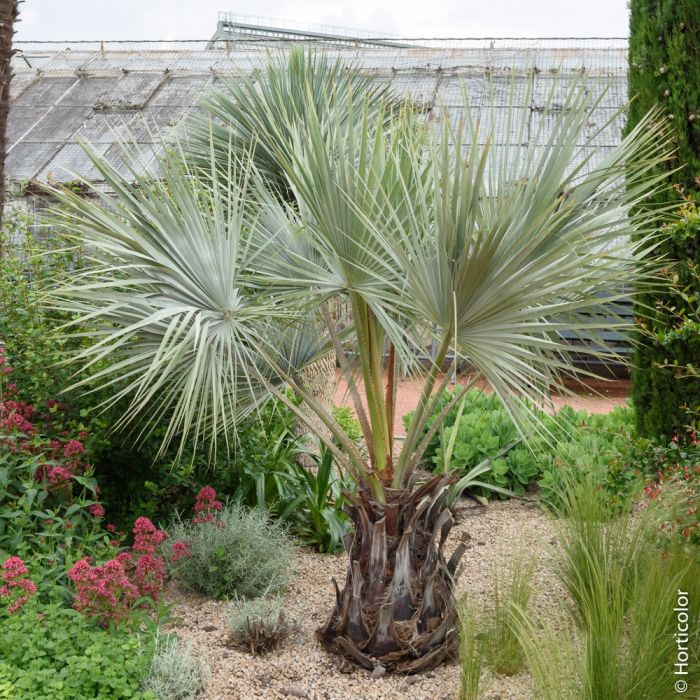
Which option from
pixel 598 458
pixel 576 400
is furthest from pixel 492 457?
pixel 576 400

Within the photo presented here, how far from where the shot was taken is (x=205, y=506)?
4289 mm

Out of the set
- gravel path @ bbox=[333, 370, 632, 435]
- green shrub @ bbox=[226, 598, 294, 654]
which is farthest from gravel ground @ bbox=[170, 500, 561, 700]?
gravel path @ bbox=[333, 370, 632, 435]

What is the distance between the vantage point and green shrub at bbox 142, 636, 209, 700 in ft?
9.83

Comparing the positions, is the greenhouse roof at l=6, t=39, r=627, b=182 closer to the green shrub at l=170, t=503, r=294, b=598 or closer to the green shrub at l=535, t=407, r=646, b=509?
the green shrub at l=535, t=407, r=646, b=509

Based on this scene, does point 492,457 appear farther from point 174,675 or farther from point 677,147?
point 174,675

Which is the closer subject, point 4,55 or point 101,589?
point 101,589

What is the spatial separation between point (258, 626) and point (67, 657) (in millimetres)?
839

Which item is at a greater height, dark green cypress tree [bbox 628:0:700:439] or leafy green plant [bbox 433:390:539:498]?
dark green cypress tree [bbox 628:0:700:439]

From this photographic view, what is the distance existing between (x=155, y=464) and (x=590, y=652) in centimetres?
265

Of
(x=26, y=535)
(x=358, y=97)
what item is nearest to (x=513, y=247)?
(x=26, y=535)

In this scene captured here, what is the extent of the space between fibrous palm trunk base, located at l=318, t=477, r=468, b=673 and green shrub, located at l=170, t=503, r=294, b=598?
2.35 feet

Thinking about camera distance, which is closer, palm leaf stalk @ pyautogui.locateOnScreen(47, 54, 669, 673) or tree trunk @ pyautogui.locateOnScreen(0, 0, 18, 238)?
palm leaf stalk @ pyautogui.locateOnScreen(47, 54, 669, 673)

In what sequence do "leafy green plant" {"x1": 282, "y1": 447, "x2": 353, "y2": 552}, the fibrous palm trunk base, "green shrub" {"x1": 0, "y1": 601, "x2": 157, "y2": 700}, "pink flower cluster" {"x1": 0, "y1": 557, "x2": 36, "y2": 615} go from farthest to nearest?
"leafy green plant" {"x1": 282, "y1": 447, "x2": 353, "y2": 552} → the fibrous palm trunk base → "pink flower cluster" {"x1": 0, "y1": 557, "x2": 36, "y2": 615} → "green shrub" {"x1": 0, "y1": 601, "x2": 157, "y2": 700}

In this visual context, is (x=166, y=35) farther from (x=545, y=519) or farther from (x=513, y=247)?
(x=513, y=247)
